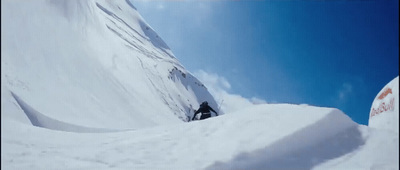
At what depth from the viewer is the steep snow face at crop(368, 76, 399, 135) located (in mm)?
6258

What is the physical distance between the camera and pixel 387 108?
6.71 meters

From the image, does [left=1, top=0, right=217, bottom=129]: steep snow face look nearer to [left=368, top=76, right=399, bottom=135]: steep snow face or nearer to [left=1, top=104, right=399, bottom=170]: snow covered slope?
[left=1, top=104, right=399, bottom=170]: snow covered slope

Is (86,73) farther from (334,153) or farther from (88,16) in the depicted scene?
(334,153)

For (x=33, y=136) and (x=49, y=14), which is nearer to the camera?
(x=33, y=136)

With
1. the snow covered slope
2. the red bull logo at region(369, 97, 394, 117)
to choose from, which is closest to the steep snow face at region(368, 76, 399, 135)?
the red bull logo at region(369, 97, 394, 117)

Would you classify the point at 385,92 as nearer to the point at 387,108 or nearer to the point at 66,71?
the point at 387,108

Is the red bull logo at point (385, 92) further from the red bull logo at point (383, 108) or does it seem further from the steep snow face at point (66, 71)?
the steep snow face at point (66, 71)

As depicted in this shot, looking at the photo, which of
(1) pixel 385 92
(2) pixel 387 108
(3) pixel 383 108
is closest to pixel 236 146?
(2) pixel 387 108

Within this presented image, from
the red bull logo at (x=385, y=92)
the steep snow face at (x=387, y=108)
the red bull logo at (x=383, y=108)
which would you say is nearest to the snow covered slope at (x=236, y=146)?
the steep snow face at (x=387, y=108)

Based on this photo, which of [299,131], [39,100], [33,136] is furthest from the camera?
[39,100]

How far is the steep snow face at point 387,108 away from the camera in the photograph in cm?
626

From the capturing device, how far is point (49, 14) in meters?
9.39

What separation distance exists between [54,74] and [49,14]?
2875 millimetres

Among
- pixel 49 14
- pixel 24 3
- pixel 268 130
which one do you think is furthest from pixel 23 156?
pixel 49 14
